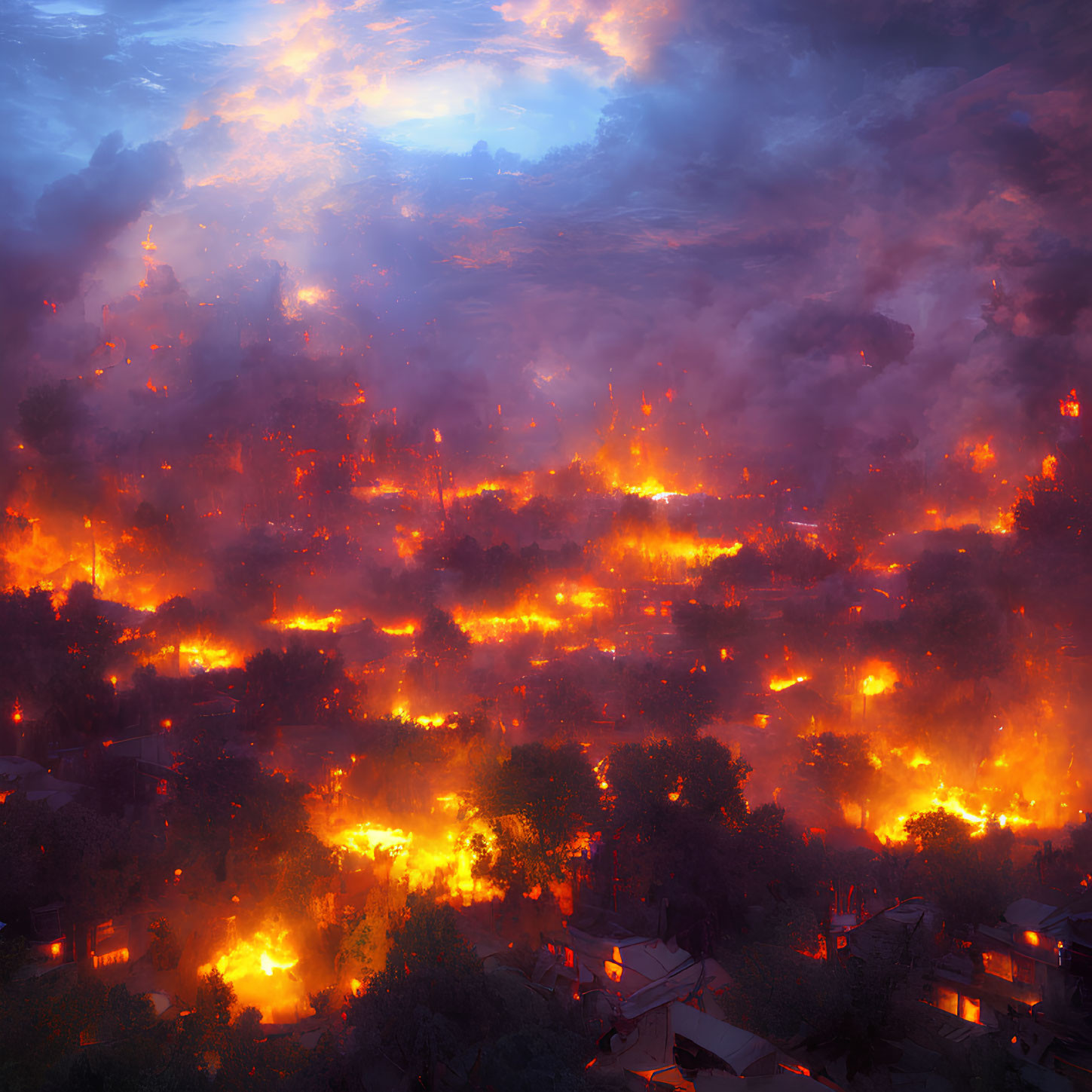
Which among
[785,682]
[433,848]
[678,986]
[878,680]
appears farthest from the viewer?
[785,682]

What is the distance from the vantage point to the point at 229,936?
18125 mm

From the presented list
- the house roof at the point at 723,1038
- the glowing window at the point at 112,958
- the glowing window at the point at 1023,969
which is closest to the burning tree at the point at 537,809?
the house roof at the point at 723,1038

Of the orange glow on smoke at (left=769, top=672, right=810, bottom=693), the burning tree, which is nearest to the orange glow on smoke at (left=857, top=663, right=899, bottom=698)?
the orange glow on smoke at (left=769, top=672, right=810, bottom=693)

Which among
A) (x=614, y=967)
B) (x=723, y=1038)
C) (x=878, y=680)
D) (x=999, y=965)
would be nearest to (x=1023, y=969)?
(x=999, y=965)

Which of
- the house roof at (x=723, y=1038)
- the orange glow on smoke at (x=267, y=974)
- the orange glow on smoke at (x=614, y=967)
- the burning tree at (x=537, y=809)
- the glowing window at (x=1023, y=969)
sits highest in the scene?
the house roof at (x=723, y=1038)

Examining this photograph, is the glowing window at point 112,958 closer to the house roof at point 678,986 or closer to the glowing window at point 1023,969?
the house roof at point 678,986

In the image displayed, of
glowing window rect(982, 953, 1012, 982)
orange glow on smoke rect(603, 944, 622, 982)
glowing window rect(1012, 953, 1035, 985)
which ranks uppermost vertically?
glowing window rect(1012, 953, 1035, 985)

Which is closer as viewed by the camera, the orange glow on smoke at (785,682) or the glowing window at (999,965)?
the glowing window at (999,965)

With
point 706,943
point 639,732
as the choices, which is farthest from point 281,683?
point 706,943

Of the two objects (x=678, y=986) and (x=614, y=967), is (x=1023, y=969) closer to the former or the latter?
(x=678, y=986)

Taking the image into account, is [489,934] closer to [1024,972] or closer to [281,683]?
[1024,972]

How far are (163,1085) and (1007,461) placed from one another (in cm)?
5195

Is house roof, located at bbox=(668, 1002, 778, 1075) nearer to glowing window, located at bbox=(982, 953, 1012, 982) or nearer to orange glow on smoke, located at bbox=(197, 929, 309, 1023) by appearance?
glowing window, located at bbox=(982, 953, 1012, 982)

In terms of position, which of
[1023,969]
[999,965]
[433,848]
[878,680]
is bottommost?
[878,680]
